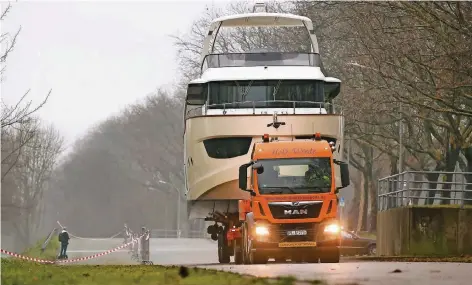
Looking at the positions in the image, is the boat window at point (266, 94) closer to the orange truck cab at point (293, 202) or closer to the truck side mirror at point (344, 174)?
the orange truck cab at point (293, 202)

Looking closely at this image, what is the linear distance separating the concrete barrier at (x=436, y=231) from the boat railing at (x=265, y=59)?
19.8 feet

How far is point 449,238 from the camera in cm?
3834

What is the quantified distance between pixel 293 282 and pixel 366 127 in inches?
1848

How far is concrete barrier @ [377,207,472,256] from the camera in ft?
125

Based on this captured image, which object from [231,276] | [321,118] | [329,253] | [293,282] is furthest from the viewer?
[321,118]

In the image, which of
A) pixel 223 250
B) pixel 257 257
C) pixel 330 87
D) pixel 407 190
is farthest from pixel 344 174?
pixel 407 190

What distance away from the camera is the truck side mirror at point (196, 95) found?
3515cm

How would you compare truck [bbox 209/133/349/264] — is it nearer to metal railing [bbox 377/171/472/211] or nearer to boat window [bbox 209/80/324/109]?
boat window [bbox 209/80/324/109]

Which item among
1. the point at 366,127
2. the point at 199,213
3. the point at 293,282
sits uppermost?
the point at 366,127

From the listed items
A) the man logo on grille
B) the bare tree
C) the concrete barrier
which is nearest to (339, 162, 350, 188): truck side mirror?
the man logo on grille

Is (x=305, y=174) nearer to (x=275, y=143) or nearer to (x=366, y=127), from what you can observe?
(x=275, y=143)

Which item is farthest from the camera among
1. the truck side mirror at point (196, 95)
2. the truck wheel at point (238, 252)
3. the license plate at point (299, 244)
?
the truck side mirror at point (196, 95)

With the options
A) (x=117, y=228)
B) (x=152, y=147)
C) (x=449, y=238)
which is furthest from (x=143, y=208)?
(x=449, y=238)

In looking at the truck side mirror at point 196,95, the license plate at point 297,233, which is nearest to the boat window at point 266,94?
the truck side mirror at point 196,95
